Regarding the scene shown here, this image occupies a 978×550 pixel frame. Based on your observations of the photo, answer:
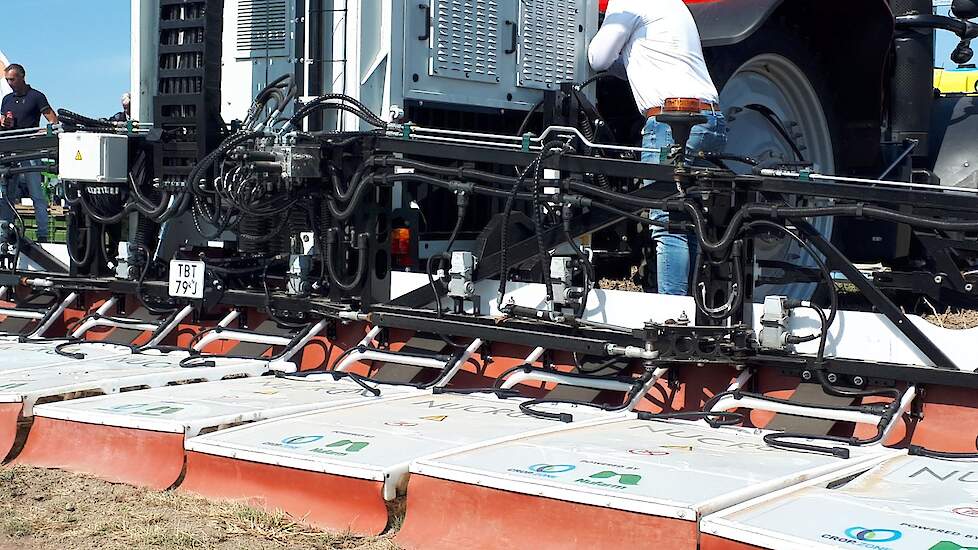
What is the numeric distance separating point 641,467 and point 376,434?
987 mm

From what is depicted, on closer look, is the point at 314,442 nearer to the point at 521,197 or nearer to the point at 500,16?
the point at 521,197

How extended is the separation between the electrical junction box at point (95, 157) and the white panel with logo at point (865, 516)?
4.37 m

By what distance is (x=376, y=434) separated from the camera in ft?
14.2

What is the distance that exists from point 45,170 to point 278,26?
1586 millimetres

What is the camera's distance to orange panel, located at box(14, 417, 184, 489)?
4.39 meters

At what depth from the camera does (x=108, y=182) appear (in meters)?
6.77

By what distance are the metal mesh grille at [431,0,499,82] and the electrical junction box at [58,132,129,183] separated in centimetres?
174

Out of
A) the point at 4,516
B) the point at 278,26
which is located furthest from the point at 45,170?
the point at 4,516

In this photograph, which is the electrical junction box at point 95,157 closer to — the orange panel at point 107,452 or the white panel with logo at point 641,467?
the orange panel at point 107,452

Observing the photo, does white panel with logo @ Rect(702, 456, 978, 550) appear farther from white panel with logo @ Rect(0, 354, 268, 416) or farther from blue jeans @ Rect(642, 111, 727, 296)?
white panel with logo @ Rect(0, 354, 268, 416)

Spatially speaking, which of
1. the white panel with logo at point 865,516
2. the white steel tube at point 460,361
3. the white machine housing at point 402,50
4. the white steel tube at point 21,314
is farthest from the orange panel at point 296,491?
the white steel tube at point 21,314

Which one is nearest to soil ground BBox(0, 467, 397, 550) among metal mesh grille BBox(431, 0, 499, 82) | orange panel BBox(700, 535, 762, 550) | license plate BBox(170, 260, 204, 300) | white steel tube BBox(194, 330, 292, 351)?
orange panel BBox(700, 535, 762, 550)

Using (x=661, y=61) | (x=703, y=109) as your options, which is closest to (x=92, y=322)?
(x=661, y=61)

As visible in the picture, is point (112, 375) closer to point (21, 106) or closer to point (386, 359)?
point (386, 359)
